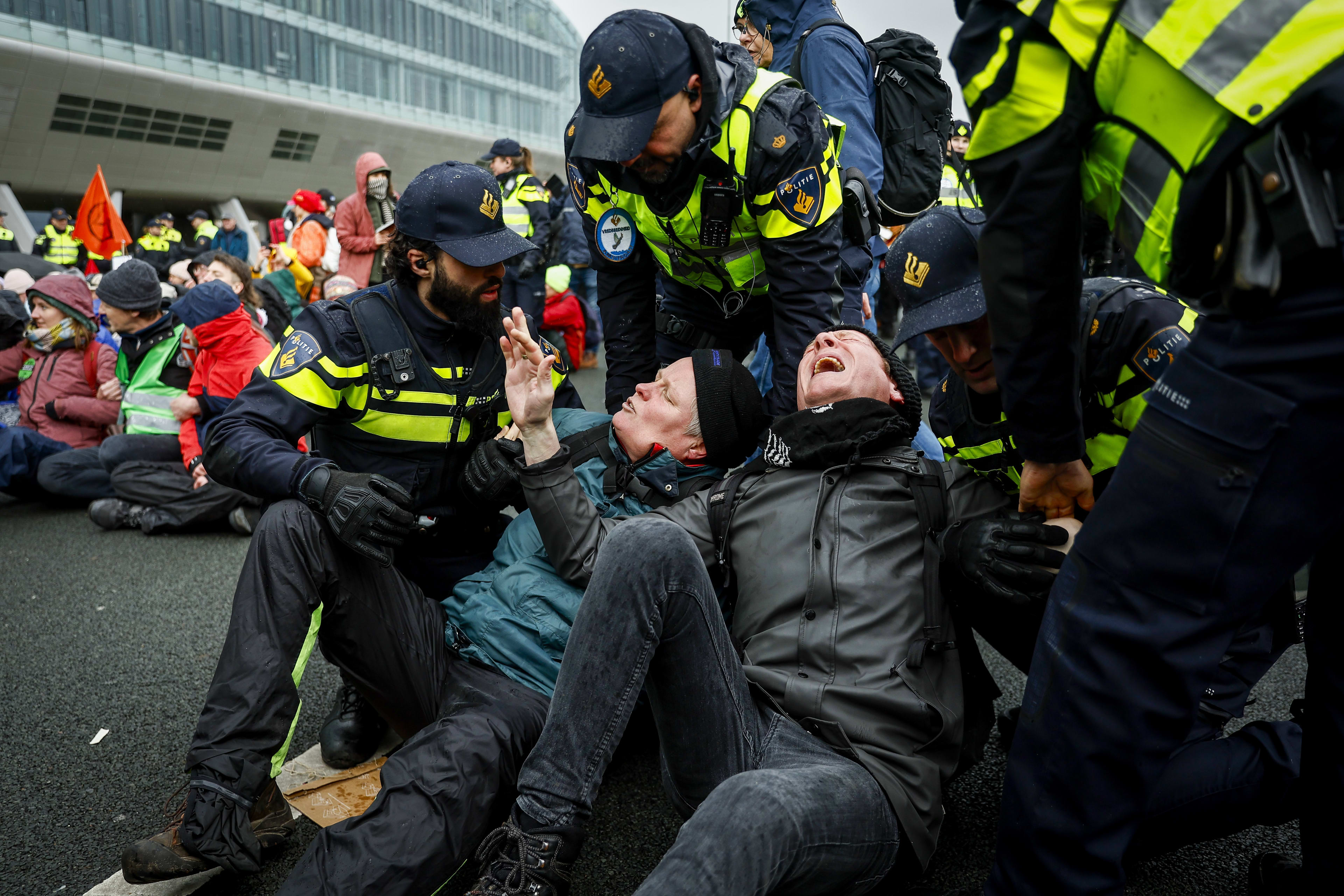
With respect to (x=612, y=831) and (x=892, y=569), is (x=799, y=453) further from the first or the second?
(x=612, y=831)

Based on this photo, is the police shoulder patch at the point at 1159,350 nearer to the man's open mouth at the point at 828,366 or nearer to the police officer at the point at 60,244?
the man's open mouth at the point at 828,366

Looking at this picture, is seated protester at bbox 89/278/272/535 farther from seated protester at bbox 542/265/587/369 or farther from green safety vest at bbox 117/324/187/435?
seated protester at bbox 542/265/587/369

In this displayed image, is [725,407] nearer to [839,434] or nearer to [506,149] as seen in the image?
[839,434]

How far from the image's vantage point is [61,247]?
17.4 meters

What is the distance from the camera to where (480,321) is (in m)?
2.78

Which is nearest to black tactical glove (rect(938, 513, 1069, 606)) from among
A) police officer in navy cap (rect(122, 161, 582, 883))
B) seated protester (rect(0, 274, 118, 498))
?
police officer in navy cap (rect(122, 161, 582, 883))

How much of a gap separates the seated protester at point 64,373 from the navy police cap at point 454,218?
403 centimetres

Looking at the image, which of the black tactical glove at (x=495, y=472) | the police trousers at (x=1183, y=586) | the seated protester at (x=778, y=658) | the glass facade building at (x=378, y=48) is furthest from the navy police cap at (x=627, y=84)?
the glass facade building at (x=378, y=48)

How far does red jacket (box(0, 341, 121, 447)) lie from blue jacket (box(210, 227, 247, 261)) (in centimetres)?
1370

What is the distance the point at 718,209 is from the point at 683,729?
161 centimetres

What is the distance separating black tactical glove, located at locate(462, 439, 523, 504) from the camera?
2508mm

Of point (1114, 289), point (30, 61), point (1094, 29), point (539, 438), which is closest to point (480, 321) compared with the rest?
point (539, 438)

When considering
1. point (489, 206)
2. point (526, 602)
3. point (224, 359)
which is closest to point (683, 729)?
point (526, 602)

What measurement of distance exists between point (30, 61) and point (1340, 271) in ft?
106
